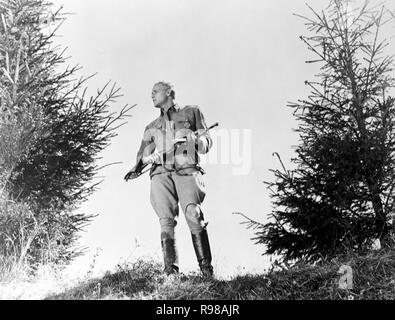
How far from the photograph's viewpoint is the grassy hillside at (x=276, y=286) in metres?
4.57

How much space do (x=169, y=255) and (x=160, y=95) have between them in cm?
194

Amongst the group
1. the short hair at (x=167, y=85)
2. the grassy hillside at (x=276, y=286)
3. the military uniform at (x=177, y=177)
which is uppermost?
the short hair at (x=167, y=85)

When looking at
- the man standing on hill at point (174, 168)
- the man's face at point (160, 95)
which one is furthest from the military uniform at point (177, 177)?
the man's face at point (160, 95)

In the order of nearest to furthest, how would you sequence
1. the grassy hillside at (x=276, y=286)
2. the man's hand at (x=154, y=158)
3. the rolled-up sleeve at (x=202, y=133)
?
the grassy hillside at (x=276, y=286) < the rolled-up sleeve at (x=202, y=133) < the man's hand at (x=154, y=158)

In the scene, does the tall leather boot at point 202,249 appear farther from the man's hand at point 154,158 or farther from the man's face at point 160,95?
the man's face at point 160,95

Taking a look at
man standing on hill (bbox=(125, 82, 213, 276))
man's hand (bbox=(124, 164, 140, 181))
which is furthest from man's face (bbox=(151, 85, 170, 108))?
man's hand (bbox=(124, 164, 140, 181))

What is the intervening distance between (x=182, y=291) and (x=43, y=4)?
5936 millimetres

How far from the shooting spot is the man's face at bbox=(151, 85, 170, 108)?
240 inches

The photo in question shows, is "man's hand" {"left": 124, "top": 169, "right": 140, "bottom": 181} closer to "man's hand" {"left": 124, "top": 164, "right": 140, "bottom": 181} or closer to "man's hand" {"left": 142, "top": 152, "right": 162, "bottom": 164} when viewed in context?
"man's hand" {"left": 124, "top": 164, "right": 140, "bottom": 181}

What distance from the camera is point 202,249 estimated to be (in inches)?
219

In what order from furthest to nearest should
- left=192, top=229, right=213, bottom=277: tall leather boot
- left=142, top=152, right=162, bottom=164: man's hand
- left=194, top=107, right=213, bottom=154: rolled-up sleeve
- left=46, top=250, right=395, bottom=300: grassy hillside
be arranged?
1. left=142, top=152, right=162, bottom=164: man's hand
2. left=194, top=107, right=213, bottom=154: rolled-up sleeve
3. left=192, top=229, right=213, bottom=277: tall leather boot
4. left=46, top=250, right=395, bottom=300: grassy hillside

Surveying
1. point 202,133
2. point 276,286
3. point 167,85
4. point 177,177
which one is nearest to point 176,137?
point 202,133
